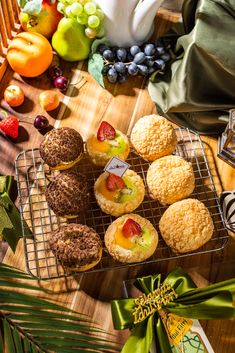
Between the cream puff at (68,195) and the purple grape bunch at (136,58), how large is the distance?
1.62 feet

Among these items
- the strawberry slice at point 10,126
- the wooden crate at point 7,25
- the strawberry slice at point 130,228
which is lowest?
the strawberry slice at point 130,228

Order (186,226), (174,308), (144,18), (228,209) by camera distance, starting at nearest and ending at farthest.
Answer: (174,308) → (186,226) → (228,209) → (144,18)

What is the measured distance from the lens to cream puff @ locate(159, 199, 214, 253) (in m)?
1.41

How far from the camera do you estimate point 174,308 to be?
4.30 ft

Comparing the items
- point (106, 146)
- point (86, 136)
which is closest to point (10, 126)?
point (86, 136)

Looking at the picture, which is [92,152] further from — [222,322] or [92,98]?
[222,322]

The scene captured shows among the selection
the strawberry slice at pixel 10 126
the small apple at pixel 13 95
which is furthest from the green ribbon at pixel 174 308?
the small apple at pixel 13 95

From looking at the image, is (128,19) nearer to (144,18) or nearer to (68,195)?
(144,18)

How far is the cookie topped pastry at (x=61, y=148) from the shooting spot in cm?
149

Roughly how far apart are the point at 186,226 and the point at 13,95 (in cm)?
78

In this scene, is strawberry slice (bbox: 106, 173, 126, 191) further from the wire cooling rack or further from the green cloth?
the green cloth

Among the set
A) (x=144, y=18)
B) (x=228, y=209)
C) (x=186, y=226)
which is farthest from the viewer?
(x=144, y=18)

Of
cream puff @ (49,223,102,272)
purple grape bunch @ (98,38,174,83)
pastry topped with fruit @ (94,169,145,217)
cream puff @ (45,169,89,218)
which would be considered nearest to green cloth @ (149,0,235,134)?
purple grape bunch @ (98,38,174,83)

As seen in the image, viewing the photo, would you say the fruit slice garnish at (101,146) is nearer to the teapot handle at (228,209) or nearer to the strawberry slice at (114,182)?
the strawberry slice at (114,182)
